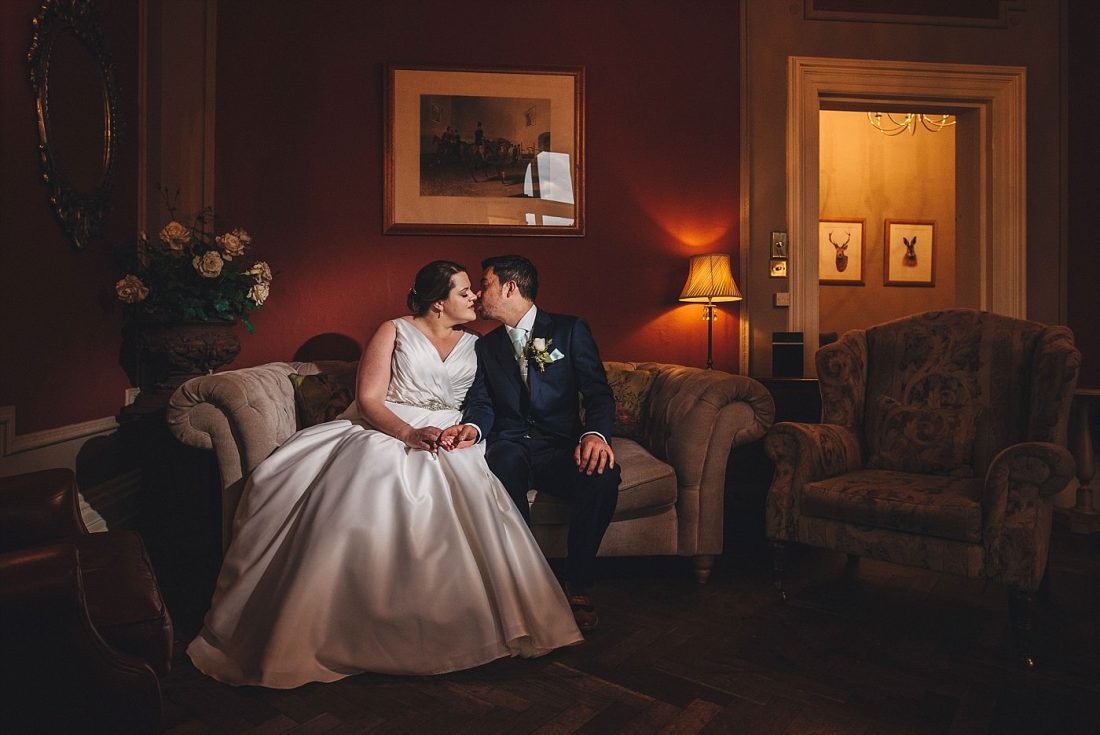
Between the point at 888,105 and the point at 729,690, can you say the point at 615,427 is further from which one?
the point at 888,105

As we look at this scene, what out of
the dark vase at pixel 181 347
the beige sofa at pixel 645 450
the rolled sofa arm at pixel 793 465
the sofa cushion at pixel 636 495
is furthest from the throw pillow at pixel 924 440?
the dark vase at pixel 181 347

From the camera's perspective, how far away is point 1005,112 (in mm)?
4457

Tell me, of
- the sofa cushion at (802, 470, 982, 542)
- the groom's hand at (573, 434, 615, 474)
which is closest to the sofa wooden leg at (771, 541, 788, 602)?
the sofa cushion at (802, 470, 982, 542)

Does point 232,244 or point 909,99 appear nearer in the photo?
point 232,244

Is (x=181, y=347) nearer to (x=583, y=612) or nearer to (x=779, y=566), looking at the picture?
(x=583, y=612)

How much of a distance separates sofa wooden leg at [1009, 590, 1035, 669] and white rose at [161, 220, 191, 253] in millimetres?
3796

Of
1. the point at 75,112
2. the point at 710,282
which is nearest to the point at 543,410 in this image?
the point at 710,282

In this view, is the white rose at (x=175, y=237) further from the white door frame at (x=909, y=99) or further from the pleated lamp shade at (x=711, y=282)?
the white door frame at (x=909, y=99)

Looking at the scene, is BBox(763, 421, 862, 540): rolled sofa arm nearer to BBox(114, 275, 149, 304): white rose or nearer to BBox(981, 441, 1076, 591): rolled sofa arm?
BBox(981, 441, 1076, 591): rolled sofa arm

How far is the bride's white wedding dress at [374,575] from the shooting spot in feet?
7.06

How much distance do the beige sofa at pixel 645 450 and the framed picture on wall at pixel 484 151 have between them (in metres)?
1.45

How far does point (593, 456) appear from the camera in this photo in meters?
2.68

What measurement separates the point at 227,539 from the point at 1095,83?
5437 millimetres

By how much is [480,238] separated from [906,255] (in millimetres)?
4751
